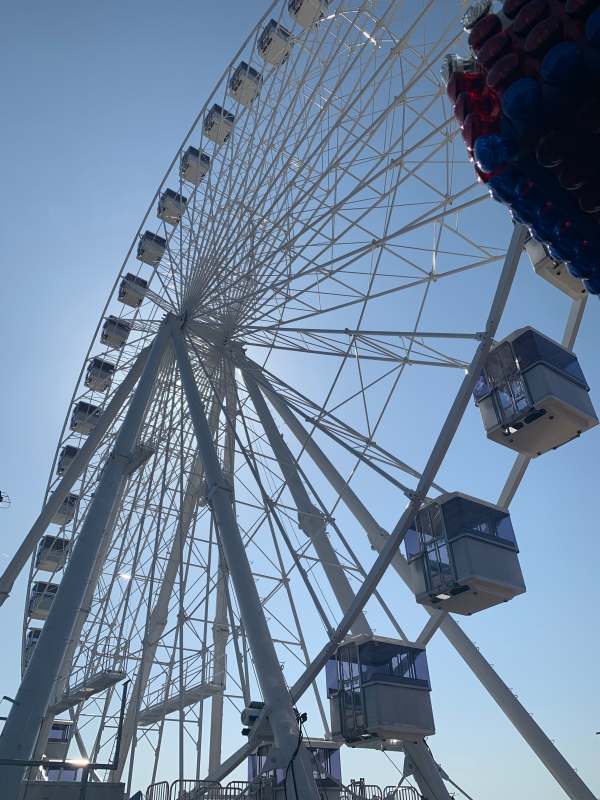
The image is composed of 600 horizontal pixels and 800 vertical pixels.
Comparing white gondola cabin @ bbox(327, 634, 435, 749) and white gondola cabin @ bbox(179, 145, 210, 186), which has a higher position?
white gondola cabin @ bbox(179, 145, 210, 186)

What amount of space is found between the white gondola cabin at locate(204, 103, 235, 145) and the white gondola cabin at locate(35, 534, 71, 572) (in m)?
16.1

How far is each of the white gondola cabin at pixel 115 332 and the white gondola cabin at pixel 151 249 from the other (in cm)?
253

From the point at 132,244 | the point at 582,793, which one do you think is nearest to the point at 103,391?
the point at 132,244

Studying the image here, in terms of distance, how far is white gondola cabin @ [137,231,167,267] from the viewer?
28438 mm

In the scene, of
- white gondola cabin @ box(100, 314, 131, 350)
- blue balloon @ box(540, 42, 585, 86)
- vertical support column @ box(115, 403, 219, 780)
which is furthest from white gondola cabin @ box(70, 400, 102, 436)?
blue balloon @ box(540, 42, 585, 86)

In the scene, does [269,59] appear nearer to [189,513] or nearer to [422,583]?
[189,513]

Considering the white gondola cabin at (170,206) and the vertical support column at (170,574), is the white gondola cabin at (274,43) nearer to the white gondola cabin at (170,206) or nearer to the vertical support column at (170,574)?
the white gondola cabin at (170,206)

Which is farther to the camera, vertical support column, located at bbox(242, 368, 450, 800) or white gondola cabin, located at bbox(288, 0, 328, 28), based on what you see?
white gondola cabin, located at bbox(288, 0, 328, 28)

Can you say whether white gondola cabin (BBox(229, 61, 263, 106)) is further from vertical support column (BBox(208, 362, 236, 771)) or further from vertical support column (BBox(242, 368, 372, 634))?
vertical support column (BBox(242, 368, 372, 634))

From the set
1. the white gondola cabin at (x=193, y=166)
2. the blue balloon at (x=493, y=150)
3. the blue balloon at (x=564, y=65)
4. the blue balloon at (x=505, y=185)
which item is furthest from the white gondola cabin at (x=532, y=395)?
the white gondola cabin at (x=193, y=166)

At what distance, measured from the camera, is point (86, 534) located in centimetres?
1598

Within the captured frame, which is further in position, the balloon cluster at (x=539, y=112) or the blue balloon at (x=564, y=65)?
the balloon cluster at (x=539, y=112)

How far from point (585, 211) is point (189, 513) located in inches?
599

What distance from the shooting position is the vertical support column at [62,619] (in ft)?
42.9
